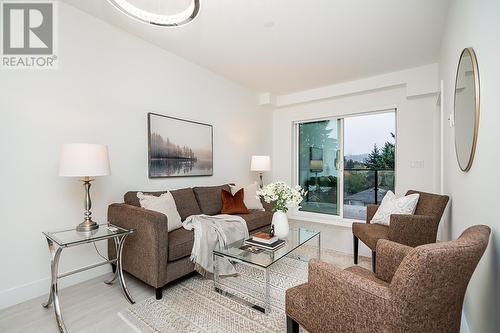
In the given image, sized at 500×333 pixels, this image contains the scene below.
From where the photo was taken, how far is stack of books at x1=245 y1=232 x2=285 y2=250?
6.96ft

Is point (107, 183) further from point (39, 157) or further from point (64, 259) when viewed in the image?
point (64, 259)

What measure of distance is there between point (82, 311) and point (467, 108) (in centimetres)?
313

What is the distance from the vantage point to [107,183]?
8.29 feet

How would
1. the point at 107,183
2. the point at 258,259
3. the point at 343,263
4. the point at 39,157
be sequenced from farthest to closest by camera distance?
the point at 343,263, the point at 107,183, the point at 39,157, the point at 258,259

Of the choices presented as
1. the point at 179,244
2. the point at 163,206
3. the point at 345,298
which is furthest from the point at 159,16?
the point at 345,298

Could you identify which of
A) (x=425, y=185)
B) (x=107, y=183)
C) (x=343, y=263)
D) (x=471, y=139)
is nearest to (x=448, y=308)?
(x=471, y=139)

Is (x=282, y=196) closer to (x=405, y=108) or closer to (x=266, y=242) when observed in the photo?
(x=266, y=242)

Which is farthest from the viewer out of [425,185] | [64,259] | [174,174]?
[425,185]

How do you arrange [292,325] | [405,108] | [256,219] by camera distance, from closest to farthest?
1. [292,325]
2. [256,219]
3. [405,108]

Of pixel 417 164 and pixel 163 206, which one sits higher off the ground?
pixel 417 164

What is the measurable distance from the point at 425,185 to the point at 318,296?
131 inches

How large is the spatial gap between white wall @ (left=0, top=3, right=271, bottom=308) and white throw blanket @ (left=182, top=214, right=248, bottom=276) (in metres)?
0.91

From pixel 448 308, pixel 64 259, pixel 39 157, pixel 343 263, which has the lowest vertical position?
pixel 343 263

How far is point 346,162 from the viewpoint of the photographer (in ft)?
14.8
